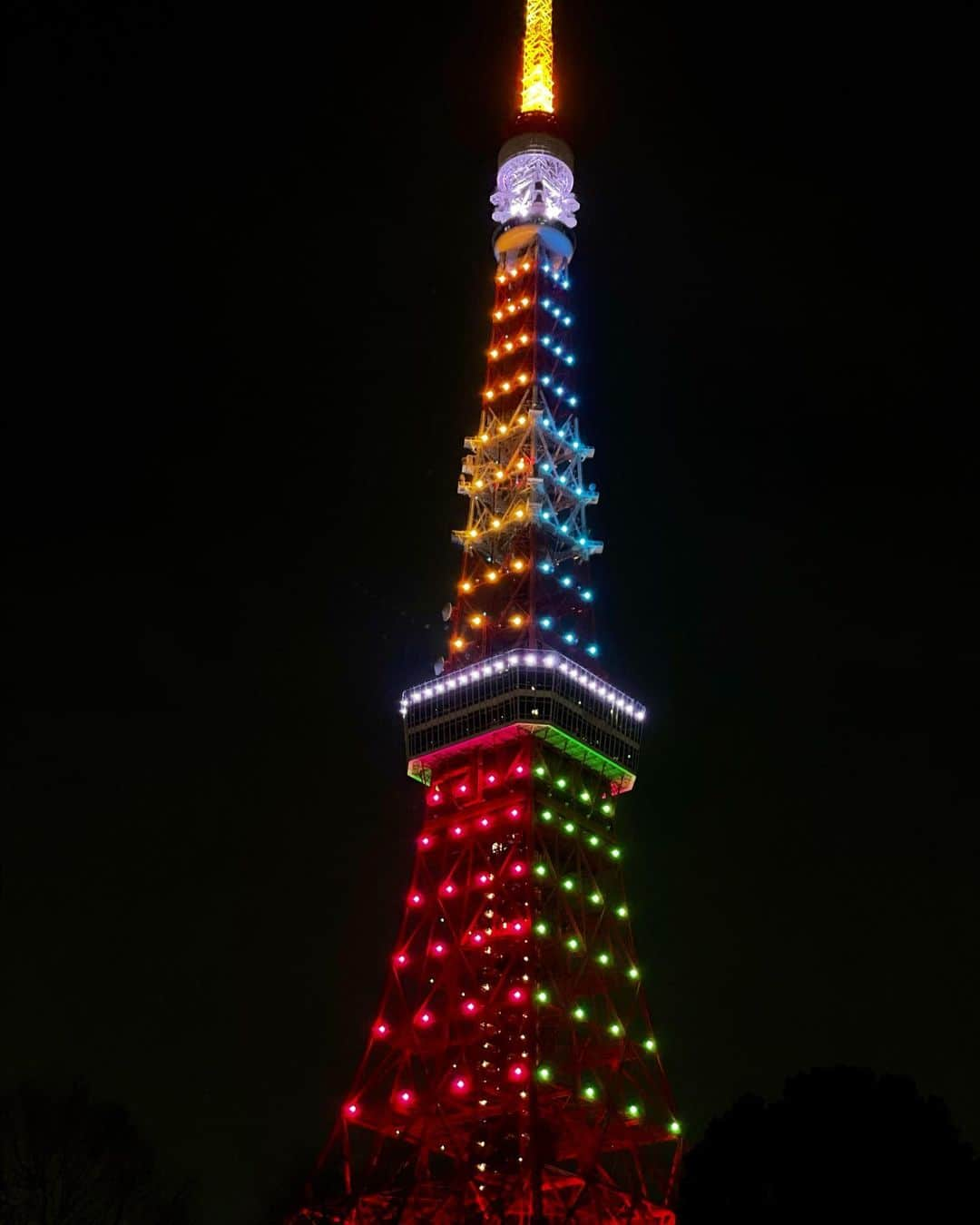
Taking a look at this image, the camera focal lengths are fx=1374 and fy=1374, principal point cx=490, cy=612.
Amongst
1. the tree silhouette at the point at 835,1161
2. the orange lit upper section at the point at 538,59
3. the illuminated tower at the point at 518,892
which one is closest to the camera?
the tree silhouette at the point at 835,1161

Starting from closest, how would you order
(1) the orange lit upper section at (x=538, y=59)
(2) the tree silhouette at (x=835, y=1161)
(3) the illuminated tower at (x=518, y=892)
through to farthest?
(2) the tree silhouette at (x=835, y=1161) < (3) the illuminated tower at (x=518, y=892) < (1) the orange lit upper section at (x=538, y=59)

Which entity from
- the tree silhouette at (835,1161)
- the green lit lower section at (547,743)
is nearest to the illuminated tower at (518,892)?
the green lit lower section at (547,743)

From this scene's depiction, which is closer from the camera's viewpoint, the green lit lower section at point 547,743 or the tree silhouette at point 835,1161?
the tree silhouette at point 835,1161

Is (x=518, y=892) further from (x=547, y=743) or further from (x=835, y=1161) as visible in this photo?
(x=835, y=1161)

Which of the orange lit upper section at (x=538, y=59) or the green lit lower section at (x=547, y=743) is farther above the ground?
the orange lit upper section at (x=538, y=59)

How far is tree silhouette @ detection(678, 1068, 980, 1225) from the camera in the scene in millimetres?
34688

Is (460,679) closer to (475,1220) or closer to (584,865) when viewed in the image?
(584,865)

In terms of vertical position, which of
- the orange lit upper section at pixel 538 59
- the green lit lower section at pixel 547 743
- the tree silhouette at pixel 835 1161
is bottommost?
the tree silhouette at pixel 835 1161

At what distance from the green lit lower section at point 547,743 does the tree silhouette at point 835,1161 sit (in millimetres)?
25814

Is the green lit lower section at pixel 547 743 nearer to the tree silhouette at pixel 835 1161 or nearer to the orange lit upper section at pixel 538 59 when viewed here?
the tree silhouette at pixel 835 1161

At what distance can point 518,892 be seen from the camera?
60.1 m

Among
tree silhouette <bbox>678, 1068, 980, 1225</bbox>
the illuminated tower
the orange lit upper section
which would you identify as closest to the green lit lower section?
the illuminated tower

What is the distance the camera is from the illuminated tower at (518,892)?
2101 inches

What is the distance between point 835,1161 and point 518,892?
1007 inches
